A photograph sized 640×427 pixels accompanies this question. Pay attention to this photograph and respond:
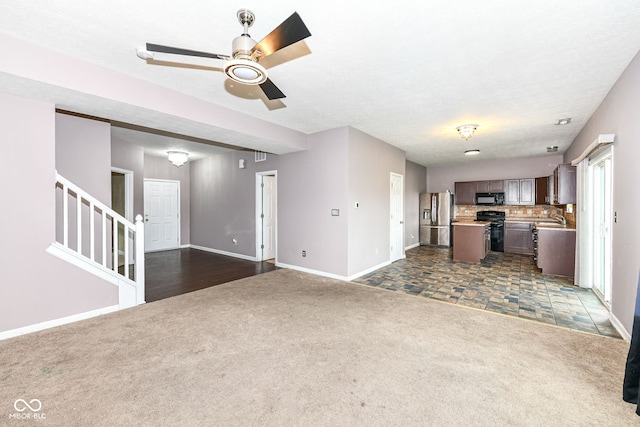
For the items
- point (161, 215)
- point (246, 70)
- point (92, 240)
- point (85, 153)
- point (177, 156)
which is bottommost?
point (92, 240)

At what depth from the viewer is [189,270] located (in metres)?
5.52

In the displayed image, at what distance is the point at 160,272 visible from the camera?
5.34 meters

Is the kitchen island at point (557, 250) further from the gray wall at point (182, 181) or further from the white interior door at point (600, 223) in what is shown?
the gray wall at point (182, 181)

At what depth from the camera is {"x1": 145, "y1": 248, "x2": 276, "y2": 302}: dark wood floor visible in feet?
14.3

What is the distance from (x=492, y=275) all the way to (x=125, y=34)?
6.21 m

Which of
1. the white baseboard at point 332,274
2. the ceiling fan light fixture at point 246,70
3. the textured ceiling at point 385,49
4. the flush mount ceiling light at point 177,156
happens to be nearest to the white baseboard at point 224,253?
the white baseboard at point 332,274

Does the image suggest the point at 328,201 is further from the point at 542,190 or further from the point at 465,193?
the point at 542,190

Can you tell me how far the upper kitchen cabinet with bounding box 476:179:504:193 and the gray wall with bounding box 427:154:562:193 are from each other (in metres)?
0.26

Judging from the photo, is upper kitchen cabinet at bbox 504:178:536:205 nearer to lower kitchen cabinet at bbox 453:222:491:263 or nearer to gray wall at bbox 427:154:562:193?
gray wall at bbox 427:154:562:193

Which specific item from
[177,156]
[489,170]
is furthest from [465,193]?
[177,156]

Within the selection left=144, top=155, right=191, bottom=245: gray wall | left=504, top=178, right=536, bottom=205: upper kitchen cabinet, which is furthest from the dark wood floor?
left=504, top=178, right=536, bottom=205: upper kitchen cabinet

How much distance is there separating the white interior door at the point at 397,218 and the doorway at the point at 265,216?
275cm

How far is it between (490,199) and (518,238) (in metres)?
1.32

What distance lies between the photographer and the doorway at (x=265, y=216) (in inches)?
256
